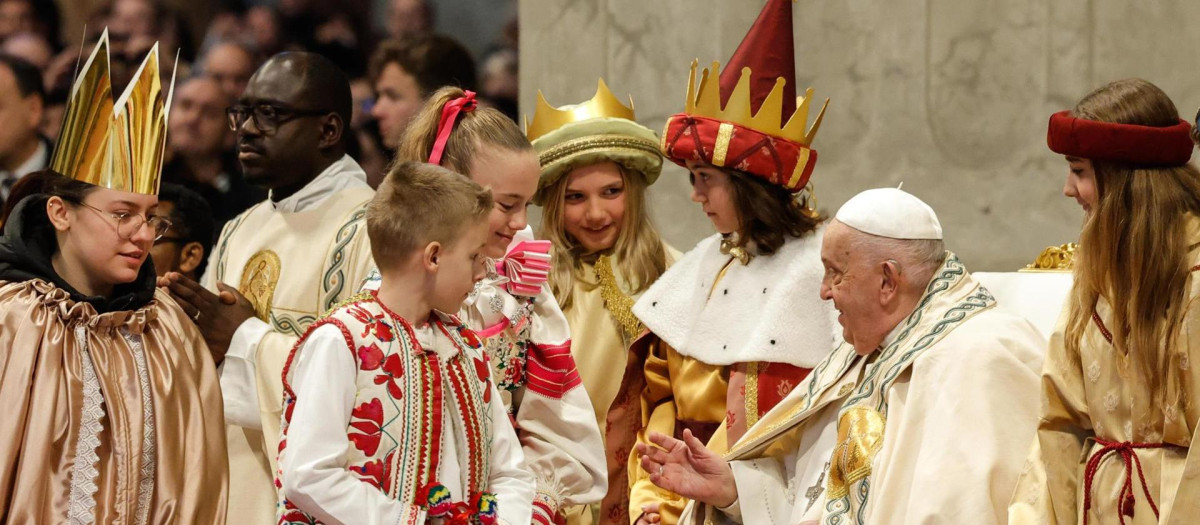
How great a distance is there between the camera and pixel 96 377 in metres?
3.23

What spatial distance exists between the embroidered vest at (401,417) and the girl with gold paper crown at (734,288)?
1.10 m

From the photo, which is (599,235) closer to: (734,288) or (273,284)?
(734,288)

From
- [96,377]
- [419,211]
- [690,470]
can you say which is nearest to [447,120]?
[419,211]

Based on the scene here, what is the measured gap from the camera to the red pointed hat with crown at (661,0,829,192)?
3.92m

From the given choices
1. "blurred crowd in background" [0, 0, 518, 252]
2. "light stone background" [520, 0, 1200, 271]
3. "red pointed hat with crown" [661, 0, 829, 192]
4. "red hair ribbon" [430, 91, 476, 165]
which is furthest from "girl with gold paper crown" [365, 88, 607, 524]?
"blurred crowd in background" [0, 0, 518, 252]

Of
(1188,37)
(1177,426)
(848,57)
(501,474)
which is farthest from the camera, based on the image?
(848,57)

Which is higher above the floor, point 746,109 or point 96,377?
point 746,109

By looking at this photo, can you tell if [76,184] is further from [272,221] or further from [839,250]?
[839,250]

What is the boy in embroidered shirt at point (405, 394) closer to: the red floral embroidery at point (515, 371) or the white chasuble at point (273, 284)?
the red floral embroidery at point (515, 371)

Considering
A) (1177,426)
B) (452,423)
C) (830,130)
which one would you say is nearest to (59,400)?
(452,423)

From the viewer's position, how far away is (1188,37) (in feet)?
16.5

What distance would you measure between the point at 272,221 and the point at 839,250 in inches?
72.3

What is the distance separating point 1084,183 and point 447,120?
1376 mm

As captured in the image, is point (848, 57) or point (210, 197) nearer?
point (848, 57)
